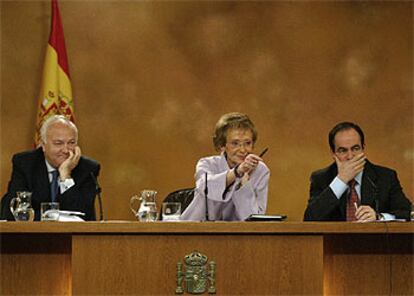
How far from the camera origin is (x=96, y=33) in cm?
665

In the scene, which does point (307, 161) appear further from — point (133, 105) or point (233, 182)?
point (233, 182)

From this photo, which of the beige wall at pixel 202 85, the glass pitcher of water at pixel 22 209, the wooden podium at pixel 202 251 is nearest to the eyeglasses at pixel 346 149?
the wooden podium at pixel 202 251

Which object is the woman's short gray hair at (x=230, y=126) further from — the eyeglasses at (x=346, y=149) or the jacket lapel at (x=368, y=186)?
the jacket lapel at (x=368, y=186)

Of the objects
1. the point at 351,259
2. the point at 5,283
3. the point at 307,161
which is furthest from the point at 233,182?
the point at 307,161

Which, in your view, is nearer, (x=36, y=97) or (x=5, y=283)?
(x=5, y=283)

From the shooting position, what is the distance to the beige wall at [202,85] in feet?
21.7

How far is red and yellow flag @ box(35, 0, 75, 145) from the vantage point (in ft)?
20.7

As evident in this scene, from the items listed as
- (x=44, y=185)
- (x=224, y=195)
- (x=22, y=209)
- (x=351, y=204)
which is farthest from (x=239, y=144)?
(x=22, y=209)

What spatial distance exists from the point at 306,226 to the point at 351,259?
0.37 meters

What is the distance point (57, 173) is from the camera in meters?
4.98

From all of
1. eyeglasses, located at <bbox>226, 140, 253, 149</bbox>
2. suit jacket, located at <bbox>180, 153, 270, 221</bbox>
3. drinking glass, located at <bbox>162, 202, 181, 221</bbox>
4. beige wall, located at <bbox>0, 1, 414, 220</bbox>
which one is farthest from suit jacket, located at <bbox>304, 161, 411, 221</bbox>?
beige wall, located at <bbox>0, 1, 414, 220</bbox>

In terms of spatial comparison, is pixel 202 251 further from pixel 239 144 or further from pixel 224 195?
pixel 239 144

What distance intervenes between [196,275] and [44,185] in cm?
127

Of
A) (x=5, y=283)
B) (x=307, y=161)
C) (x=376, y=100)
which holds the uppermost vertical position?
(x=376, y=100)
